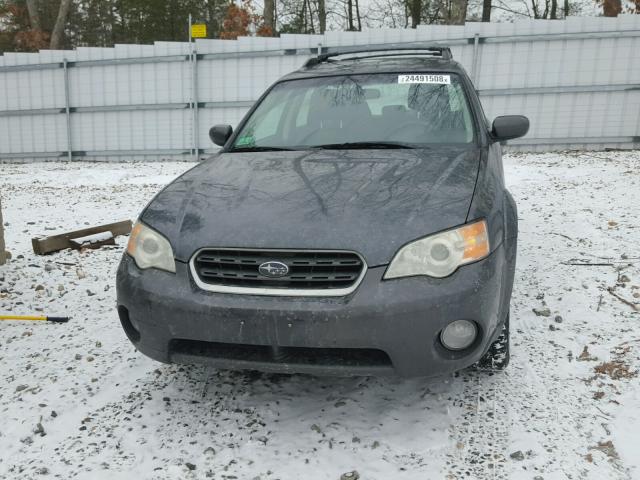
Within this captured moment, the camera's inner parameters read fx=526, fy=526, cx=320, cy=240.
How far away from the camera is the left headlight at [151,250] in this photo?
2189 millimetres

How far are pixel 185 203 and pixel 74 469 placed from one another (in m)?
1.18

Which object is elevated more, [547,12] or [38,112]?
[547,12]

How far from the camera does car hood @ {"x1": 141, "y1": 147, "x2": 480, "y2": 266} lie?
6.68ft

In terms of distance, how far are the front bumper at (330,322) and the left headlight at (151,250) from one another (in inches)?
2.0

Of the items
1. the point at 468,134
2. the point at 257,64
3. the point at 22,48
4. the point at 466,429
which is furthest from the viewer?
the point at 22,48

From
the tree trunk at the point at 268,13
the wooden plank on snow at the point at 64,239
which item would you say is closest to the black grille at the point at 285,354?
the wooden plank on snow at the point at 64,239

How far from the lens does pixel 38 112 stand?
522 inches

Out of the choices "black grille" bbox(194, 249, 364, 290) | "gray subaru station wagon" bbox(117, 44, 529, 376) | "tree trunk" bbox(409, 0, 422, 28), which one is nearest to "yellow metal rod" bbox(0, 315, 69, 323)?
"gray subaru station wagon" bbox(117, 44, 529, 376)

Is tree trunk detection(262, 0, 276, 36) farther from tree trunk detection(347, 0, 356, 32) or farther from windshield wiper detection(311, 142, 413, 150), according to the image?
windshield wiper detection(311, 142, 413, 150)

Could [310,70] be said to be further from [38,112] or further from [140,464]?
[38,112]

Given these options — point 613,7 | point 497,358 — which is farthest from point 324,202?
point 613,7

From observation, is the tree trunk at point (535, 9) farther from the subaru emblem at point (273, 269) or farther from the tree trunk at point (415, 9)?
the subaru emblem at point (273, 269)

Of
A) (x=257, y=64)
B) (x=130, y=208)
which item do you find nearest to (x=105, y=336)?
(x=130, y=208)

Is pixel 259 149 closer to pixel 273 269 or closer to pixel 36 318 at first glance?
pixel 273 269
